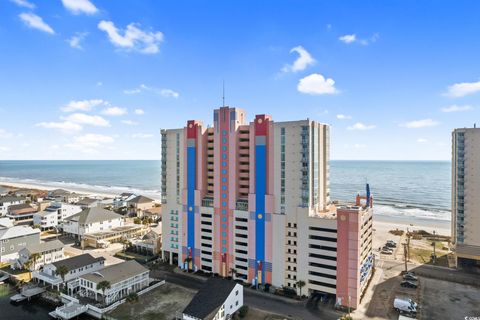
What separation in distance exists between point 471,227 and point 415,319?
38.6m

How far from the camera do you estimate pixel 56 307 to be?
2253 inches

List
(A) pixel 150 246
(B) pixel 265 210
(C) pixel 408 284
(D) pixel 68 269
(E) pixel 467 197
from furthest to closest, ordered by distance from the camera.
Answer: (A) pixel 150 246
(E) pixel 467 197
(B) pixel 265 210
(D) pixel 68 269
(C) pixel 408 284

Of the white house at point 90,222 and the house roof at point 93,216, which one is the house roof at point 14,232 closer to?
the white house at point 90,222

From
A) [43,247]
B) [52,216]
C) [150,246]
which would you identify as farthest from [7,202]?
[150,246]

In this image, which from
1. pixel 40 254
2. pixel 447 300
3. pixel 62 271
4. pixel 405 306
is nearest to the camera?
pixel 405 306

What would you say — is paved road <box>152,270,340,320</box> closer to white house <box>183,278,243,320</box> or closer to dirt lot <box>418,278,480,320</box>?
white house <box>183,278,243,320</box>

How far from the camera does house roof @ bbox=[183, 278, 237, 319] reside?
47234mm

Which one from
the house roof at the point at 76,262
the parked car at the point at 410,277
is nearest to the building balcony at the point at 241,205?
the house roof at the point at 76,262

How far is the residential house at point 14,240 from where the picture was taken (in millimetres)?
78188

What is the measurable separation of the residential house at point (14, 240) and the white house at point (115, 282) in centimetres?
3477

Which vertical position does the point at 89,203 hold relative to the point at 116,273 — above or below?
above

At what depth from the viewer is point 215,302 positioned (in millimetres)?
49250

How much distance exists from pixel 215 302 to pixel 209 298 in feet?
5.14

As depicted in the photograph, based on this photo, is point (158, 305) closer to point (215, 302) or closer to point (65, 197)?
point (215, 302)
